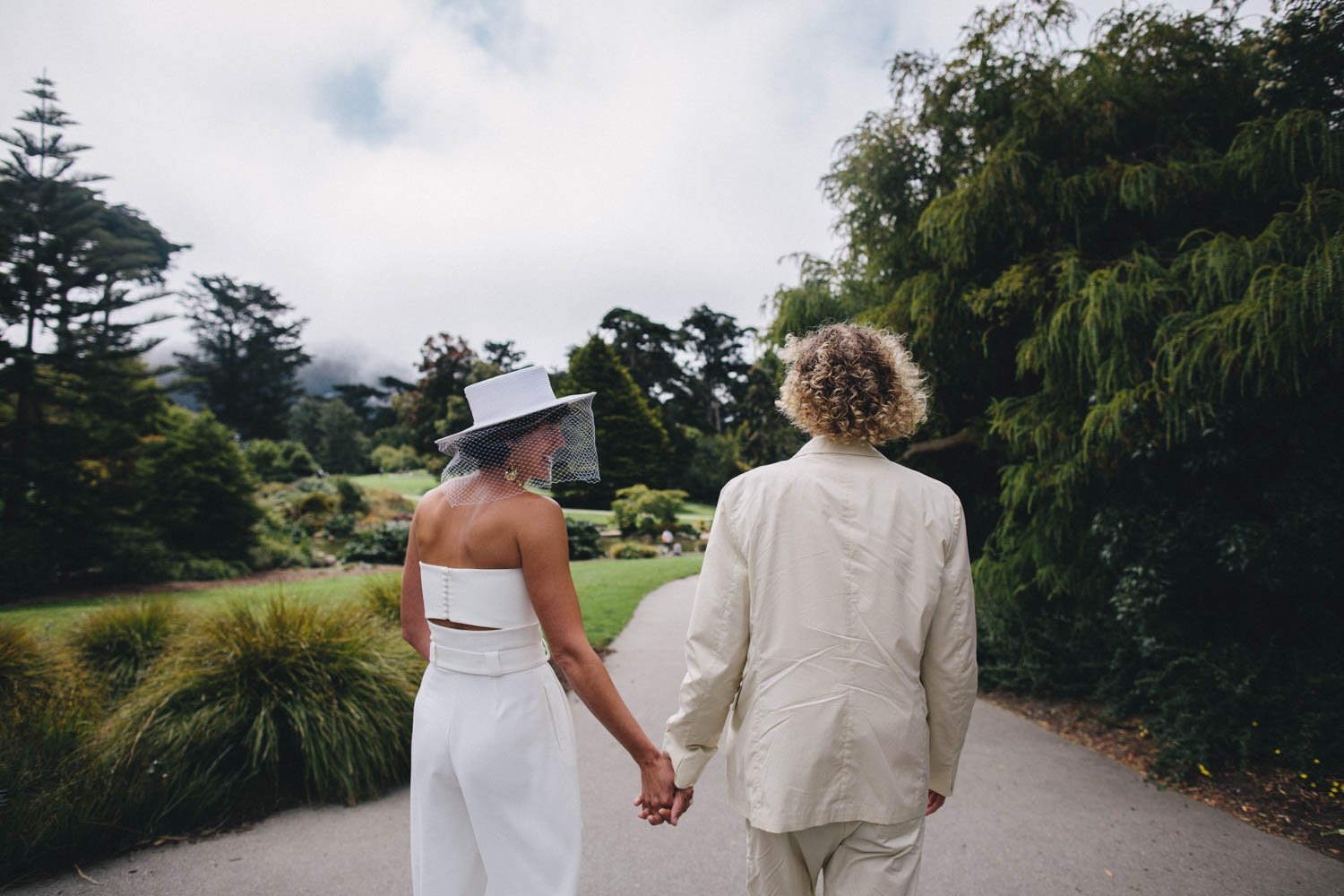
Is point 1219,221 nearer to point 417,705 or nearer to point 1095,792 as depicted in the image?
point 1095,792

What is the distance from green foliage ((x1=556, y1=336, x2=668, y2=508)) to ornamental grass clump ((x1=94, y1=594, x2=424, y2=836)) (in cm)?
2168

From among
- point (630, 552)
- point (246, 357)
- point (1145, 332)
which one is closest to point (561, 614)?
point (1145, 332)

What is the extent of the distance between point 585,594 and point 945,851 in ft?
23.2

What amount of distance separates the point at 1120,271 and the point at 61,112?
693 inches

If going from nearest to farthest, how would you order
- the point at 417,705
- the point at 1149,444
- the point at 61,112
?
1. the point at 417,705
2. the point at 1149,444
3. the point at 61,112

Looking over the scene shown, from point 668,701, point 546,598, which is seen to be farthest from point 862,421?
point 668,701

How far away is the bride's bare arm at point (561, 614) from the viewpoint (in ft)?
5.50

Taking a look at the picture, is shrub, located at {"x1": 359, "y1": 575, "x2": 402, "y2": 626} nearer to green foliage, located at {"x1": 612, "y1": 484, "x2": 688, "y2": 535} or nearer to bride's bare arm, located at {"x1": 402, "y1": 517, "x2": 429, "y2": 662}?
bride's bare arm, located at {"x1": 402, "y1": 517, "x2": 429, "y2": 662}

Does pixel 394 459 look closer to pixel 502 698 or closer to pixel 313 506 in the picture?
pixel 313 506

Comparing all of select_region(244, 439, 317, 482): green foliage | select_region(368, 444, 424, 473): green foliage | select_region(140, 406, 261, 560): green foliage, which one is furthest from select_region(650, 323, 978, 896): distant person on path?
select_region(368, 444, 424, 473): green foliage

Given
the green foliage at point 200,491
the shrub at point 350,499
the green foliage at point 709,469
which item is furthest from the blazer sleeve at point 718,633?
the green foliage at point 709,469

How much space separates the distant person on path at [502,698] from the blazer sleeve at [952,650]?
71 cm

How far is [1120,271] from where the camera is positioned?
454cm

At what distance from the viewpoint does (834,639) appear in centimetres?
156
